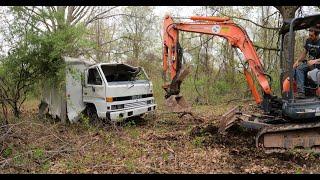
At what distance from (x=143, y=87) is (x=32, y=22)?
163 inches

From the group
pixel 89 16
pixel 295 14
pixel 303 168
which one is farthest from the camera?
pixel 89 16

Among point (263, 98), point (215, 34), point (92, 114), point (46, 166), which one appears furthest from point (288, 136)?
point (92, 114)

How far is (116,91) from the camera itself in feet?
39.1

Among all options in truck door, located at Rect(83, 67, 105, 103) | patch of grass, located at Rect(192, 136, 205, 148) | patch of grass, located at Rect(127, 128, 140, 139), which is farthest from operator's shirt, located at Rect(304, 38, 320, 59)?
truck door, located at Rect(83, 67, 105, 103)

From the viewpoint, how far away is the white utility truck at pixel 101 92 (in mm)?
11891

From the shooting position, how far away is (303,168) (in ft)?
24.0

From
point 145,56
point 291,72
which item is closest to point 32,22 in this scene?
point 291,72

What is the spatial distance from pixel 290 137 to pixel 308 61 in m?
1.64

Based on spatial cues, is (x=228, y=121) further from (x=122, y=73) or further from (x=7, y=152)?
(x=7, y=152)

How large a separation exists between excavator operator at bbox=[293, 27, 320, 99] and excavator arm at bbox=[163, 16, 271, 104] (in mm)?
1340

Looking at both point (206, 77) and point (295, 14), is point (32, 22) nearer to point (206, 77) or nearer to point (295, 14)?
point (295, 14)

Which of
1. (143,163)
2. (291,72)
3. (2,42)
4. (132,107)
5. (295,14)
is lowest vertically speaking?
(143,163)

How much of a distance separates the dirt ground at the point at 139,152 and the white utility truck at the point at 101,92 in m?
0.67

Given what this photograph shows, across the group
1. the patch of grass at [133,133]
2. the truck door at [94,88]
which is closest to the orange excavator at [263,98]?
the patch of grass at [133,133]
